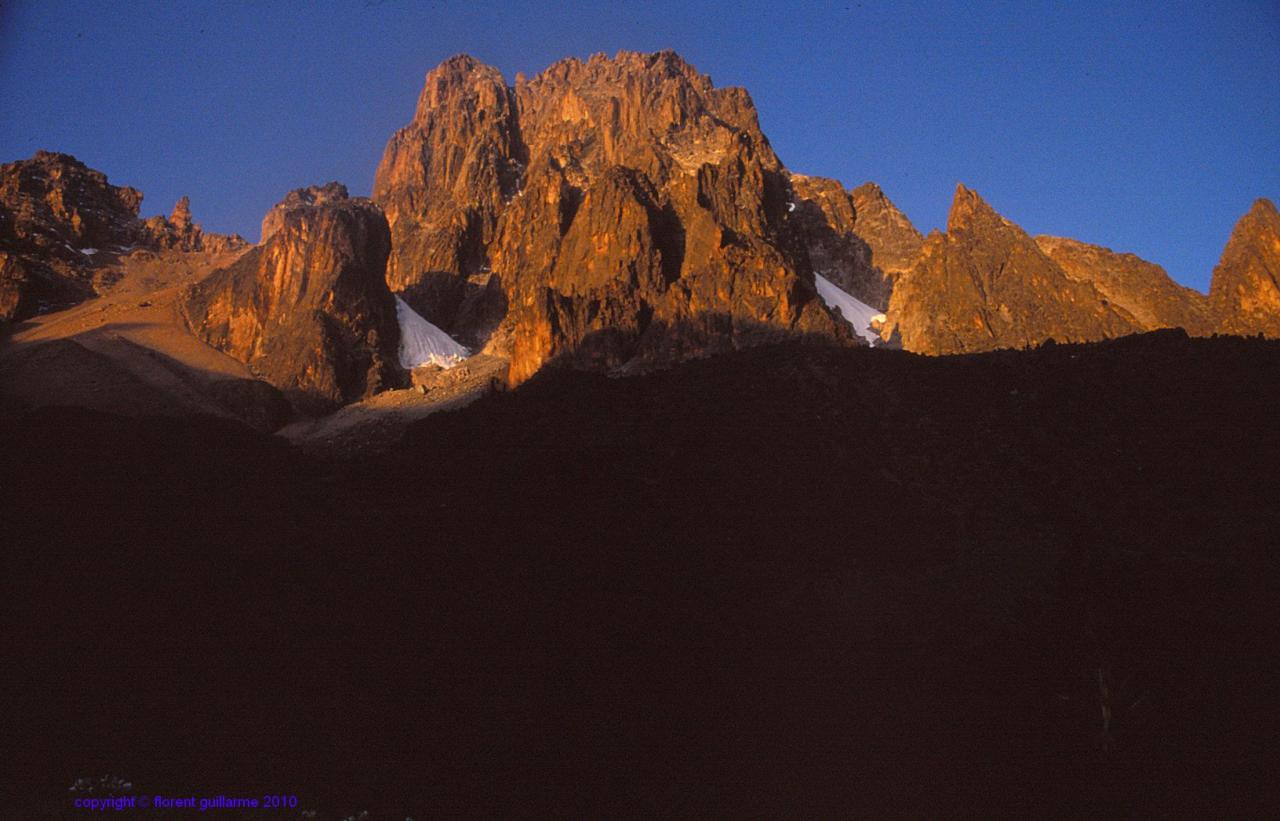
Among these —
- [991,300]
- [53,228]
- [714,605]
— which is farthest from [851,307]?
[53,228]

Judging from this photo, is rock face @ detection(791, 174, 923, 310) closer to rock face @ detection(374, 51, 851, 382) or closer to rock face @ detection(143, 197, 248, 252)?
rock face @ detection(374, 51, 851, 382)

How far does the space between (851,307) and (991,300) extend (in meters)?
21.0

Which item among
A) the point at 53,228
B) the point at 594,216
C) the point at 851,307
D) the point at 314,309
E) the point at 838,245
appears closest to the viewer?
the point at 314,309

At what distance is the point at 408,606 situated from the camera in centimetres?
2791

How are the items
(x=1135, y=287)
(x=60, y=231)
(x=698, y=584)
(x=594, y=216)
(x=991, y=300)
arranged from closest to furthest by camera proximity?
(x=698, y=584), (x=991, y=300), (x=1135, y=287), (x=594, y=216), (x=60, y=231)

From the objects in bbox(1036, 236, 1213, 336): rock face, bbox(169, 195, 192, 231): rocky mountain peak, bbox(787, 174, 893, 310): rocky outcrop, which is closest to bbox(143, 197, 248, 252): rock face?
bbox(169, 195, 192, 231): rocky mountain peak

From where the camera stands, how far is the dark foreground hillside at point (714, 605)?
20.4 meters

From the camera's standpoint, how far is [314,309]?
85250 millimetres

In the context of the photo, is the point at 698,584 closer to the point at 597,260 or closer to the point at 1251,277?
the point at 597,260

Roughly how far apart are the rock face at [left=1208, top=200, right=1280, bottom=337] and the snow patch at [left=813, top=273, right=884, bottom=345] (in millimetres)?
26902

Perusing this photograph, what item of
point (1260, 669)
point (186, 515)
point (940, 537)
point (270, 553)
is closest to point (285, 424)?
point (186, 515)

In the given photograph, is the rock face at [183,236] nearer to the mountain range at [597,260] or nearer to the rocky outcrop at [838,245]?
the mountain range at [597,260]

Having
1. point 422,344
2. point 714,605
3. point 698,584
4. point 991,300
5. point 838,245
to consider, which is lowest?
point 714,605

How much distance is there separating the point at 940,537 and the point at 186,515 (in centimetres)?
2692
